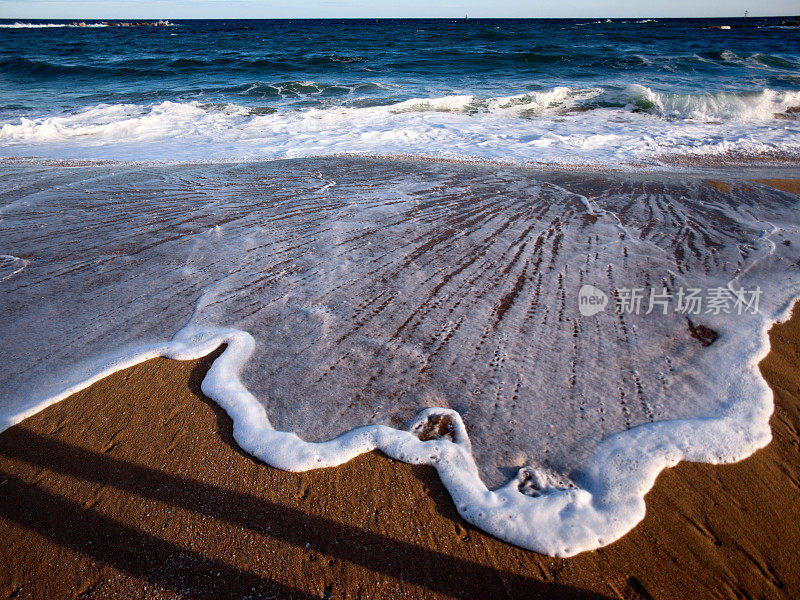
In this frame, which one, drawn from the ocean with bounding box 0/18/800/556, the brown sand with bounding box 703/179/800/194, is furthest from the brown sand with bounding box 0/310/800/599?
the brown sand with bounding box 703/179/800/194

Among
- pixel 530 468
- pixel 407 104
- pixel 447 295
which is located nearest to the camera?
pixel 530 468

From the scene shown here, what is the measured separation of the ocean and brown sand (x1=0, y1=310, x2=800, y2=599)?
11cm

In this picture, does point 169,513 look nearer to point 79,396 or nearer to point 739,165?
point 79,396

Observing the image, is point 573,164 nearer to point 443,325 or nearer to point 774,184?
point 774,184

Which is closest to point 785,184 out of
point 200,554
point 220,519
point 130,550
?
point 220,519

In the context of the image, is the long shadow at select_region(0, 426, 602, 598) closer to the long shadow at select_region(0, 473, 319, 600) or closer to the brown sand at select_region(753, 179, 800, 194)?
the long shadow at select_region(0, 473, 319, 600)

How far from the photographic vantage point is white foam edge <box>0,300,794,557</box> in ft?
6.16

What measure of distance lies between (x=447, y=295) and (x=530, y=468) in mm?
1571

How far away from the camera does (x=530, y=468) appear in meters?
2.12

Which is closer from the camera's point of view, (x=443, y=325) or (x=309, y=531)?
(x=309, y=531)

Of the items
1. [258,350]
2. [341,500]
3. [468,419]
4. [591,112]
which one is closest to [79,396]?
[258,350]

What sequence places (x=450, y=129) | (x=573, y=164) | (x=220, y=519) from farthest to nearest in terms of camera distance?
1. (x=450, y=129)
2. (x=573, y=164)
3. (x=220, y=519)

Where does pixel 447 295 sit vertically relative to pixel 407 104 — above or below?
below

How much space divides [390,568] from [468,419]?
0.85 meters
